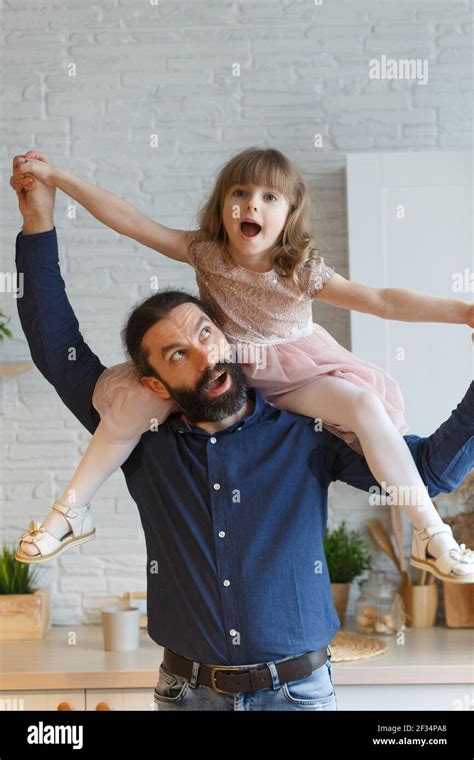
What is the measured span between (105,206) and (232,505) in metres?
0.55

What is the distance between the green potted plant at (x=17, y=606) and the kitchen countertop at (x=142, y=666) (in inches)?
3.2

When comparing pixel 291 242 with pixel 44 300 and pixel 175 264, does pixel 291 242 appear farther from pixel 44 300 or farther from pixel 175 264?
pixel 175 264

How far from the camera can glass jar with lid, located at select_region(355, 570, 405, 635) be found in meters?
2.75

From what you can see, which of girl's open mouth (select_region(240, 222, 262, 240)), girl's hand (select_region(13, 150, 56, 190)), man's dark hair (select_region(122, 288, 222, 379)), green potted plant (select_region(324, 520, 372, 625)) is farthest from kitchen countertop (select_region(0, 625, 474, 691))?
girl's hand (select_region(13, 150, 56, 190))

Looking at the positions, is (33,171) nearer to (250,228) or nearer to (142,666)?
(250,228)

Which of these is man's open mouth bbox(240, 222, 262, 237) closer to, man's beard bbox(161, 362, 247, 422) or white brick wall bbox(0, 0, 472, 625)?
man's beard bbox(161, 362, 247, 422)

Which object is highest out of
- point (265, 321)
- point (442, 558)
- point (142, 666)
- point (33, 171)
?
point (33, 171)

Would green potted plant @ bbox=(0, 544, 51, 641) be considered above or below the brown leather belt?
below

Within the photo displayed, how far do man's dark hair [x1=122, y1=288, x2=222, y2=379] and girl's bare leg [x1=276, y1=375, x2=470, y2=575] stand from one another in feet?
0.77

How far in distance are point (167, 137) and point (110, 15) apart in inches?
15.9

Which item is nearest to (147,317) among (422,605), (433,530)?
(433,530)

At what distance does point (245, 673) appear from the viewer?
1574 millimetres

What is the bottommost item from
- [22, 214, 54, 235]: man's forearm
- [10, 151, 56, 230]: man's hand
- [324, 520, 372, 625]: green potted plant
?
[324, 520, 372, 625]: green potted plant
